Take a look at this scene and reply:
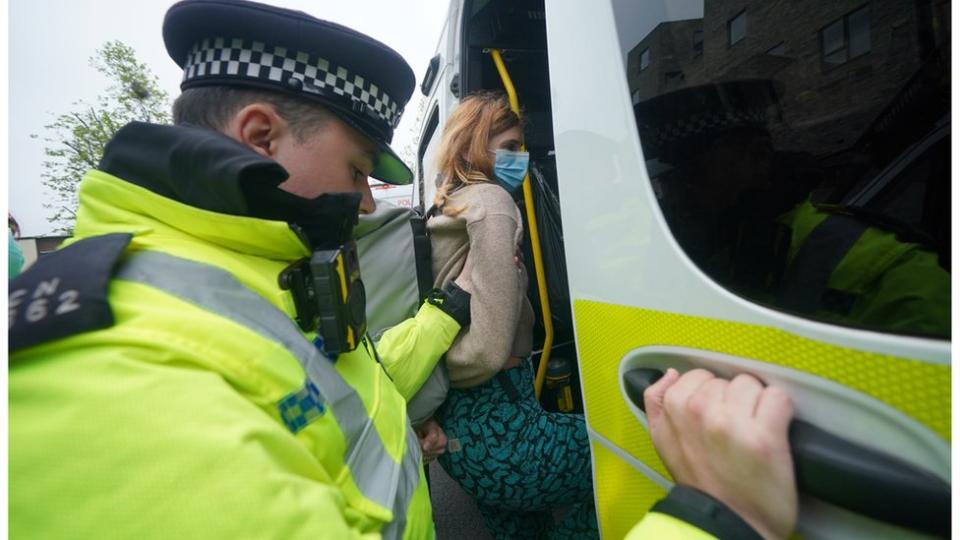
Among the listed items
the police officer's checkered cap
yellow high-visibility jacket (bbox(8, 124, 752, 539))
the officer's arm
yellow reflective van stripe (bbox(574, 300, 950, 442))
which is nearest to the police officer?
yellow high-visibility jacket (bbox(8, 124, 752, 539))

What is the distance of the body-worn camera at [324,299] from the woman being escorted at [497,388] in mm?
614

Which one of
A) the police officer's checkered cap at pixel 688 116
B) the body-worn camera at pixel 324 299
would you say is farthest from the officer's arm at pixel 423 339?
the police officer's checkered cap at pixel 688 116

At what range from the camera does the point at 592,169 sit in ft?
3.36

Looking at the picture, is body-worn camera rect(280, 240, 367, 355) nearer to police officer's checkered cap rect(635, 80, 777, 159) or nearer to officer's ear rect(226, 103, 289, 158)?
officer's ear rect(226, 103, 289, 158)

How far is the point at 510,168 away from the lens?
69.6 inches

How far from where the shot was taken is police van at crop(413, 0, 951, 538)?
24.6 inches

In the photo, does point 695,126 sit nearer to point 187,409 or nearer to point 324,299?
point 324,299

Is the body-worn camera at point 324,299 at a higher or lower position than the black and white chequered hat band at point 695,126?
lower

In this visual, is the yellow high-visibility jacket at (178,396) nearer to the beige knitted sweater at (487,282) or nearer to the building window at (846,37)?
the beige knitted sweater at (487,282)

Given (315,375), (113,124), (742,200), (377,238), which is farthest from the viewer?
(113,124)

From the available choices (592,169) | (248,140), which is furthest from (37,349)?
(592,169)

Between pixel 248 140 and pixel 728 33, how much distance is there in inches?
39.1

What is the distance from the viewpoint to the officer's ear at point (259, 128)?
95 centimetres

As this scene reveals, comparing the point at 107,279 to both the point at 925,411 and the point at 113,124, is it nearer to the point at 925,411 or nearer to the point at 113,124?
the point at 925,411
